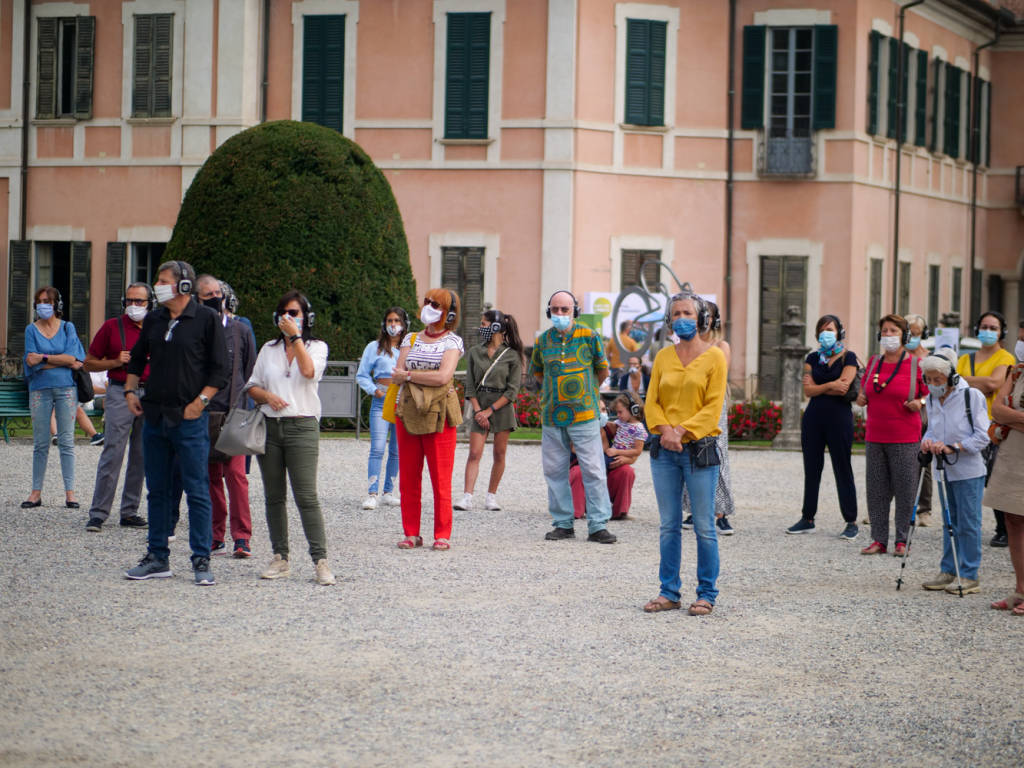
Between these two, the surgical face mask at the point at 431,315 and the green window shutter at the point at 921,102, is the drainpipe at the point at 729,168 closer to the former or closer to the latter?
the green window shutter at the point at 921,102

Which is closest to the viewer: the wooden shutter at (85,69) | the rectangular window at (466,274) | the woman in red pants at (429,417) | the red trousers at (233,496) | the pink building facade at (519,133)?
the red trousers at (233,496)

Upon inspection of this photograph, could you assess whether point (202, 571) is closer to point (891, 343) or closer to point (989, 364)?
point (891, 343)

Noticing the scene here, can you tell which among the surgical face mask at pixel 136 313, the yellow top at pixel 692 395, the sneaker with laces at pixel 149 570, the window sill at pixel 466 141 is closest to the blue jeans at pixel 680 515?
the yellow top at pixel 692 395

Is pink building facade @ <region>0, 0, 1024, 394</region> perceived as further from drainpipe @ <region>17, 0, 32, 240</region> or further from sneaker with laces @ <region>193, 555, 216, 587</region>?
sneaker with laces @ <region>193, 555, 216, 587</region>

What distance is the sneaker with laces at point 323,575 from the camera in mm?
9109

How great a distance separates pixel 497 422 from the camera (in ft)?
43.2

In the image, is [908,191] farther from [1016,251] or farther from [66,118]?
[66,118]

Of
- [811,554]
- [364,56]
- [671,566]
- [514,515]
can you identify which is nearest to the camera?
[671,566]

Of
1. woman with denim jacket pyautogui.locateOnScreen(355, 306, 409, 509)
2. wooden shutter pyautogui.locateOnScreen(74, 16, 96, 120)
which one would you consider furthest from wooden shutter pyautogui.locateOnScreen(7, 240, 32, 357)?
woman with denim jacket pyautogui.locateOnScreen(355, 306, 409, 509)

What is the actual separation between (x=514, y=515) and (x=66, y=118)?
61.9ft

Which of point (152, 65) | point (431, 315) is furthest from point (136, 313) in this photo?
point (152, 65)

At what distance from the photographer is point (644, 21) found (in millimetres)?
27906

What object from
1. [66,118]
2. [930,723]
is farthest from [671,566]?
[66,118]

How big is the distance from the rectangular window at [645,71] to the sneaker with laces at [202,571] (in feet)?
65.2
